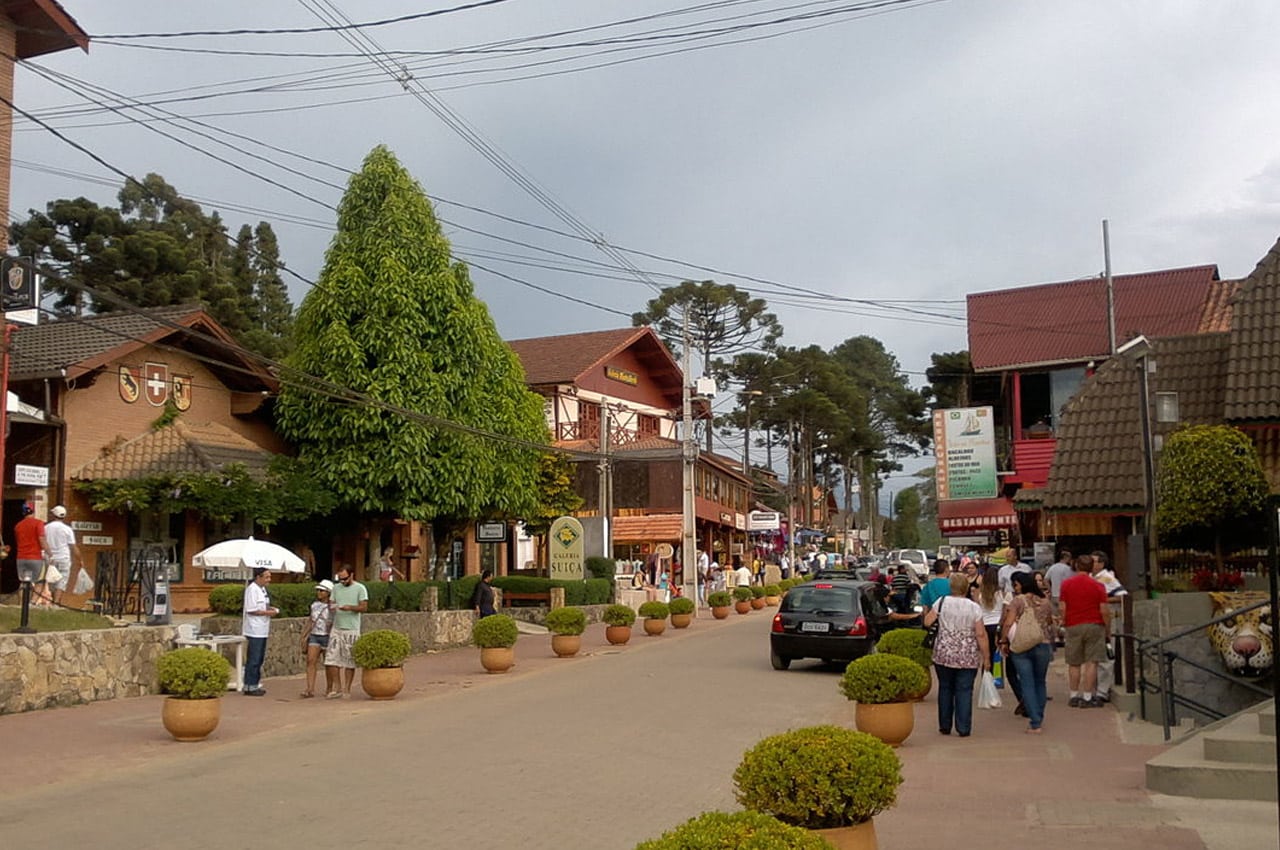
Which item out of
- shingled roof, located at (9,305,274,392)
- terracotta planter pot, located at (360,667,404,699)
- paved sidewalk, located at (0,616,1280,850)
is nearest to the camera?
paved sidewalk, located at (0,616,1280,850)

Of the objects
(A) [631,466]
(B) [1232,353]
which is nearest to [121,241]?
(A) [631,466]

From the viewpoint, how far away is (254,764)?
1244 cm

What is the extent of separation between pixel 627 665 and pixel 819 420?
180ft

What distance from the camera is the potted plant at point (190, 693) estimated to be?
1377cm

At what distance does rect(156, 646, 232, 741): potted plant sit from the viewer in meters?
13.8

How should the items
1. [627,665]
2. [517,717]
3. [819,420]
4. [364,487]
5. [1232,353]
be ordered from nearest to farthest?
[517,717], [1232,353], [627,665], [364,487], [819,420]

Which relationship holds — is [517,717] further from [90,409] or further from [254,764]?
[90,409]

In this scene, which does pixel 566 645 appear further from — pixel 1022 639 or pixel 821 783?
pixel 821 783

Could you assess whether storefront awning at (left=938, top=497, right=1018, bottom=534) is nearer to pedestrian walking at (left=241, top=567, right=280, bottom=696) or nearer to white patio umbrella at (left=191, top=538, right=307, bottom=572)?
white patio umbrella at (left=191, top=538, right=307, bottom=572)

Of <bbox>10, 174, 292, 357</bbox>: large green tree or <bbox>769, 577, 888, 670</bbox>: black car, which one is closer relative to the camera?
<bbox>769, 577, 888, 670</bbox>: black car

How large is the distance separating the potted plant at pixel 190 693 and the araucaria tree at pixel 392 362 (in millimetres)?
14694

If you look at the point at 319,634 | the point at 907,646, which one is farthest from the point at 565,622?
the point at 907,646

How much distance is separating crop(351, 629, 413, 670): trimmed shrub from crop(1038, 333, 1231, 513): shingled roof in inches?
405

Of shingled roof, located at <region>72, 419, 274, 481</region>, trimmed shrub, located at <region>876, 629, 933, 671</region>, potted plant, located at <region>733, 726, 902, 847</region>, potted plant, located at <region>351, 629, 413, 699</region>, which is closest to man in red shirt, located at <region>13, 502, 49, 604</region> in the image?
potted plant, located at <region>351, 629, 413, 699</region>
